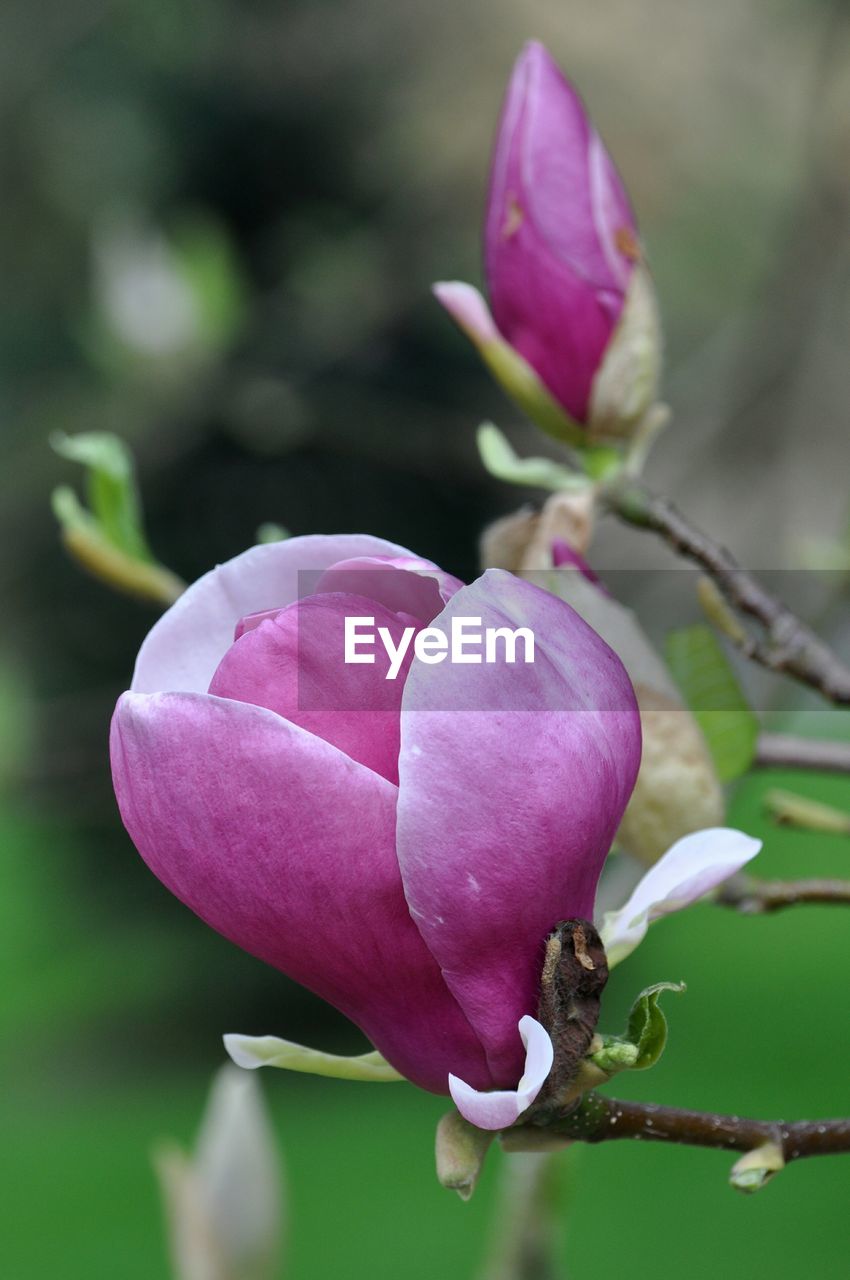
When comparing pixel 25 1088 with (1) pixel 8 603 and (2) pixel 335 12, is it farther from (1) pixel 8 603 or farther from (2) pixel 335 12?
(2) pixel 335 12

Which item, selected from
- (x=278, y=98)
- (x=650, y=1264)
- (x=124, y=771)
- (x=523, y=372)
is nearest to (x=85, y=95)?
(x=278, y=98)

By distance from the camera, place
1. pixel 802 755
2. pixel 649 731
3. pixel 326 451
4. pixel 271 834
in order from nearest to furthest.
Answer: pixel 271 834
pixel 649 731
pixel 802 755
pixel 326 451

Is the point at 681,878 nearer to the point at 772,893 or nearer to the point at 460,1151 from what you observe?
the point at 460,1151

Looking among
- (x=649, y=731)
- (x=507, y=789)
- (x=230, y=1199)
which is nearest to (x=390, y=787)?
(x=507, y=789)

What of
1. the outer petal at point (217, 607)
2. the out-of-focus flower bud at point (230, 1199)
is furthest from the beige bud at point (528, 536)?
the out-of-focus flower bud at point (230, 1199)

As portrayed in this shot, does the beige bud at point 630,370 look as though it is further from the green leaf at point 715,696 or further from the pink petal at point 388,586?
the pink petal at point 388,586

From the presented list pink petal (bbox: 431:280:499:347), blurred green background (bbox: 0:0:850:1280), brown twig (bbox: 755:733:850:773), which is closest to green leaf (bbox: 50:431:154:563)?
pink petal (bbox: 431:280:499:347)
